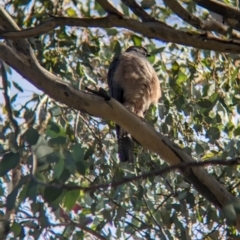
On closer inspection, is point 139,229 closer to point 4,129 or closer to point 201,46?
point 4,129

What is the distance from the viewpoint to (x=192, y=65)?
448 cm

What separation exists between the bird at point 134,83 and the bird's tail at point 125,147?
1.97 ft

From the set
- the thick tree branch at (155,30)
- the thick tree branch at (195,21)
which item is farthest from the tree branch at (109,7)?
the thick tree branch at (195,21)

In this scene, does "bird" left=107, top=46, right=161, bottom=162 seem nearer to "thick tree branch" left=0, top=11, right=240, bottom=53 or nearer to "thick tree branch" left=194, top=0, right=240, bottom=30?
"thick tree branch" left=0, top=11, right=240, bottom=53

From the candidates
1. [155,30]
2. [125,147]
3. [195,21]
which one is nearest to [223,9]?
[195,21]

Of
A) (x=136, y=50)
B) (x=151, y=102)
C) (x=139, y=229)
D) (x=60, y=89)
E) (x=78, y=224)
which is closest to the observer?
(x=60, y=89)

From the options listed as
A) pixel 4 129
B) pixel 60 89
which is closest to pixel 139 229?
pixel 4 129

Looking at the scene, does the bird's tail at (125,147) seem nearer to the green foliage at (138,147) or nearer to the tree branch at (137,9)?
the green foliage at (138,147)

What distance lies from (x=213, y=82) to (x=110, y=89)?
87 cm

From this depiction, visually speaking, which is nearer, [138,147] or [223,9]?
[223,9]

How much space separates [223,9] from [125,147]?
4.78 feet

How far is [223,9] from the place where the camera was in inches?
118

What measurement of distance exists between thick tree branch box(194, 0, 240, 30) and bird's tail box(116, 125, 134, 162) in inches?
53.9

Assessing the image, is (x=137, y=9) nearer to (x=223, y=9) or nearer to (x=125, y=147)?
(x=223, y=9)
